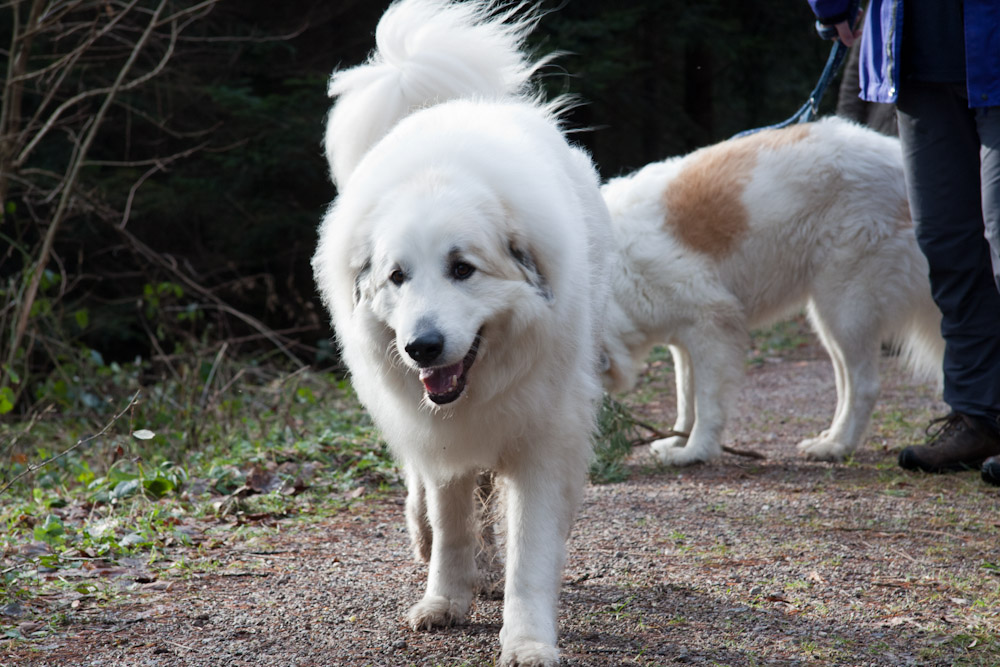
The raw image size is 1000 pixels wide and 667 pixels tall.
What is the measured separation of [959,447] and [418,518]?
239 centimetres

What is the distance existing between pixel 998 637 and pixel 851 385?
105 inches

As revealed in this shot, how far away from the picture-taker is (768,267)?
516 centimetres

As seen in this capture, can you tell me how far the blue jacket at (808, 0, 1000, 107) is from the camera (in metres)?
3.44

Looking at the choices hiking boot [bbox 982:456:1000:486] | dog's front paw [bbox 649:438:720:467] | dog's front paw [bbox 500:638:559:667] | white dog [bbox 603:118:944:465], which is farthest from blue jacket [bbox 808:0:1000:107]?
dog's front paw [bbox 500:638:559:667]

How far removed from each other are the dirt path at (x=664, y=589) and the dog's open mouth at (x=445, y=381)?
2.22 feet

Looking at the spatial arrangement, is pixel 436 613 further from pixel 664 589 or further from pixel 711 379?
pixel 711 379

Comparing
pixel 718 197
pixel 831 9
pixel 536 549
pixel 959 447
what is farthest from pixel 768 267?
pixel 536 549

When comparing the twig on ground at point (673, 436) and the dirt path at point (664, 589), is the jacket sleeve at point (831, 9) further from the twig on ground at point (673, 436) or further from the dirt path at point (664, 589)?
the twig on ground at point (673, 436)

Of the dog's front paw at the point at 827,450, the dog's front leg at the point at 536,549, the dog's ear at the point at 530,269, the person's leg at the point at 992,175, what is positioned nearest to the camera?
the dog's front leg at the point at 536,549

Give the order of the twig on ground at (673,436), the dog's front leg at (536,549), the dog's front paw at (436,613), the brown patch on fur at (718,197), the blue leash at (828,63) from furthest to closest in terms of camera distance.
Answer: the brown patch on fur at (718,197)
the twig on ground at (673,436)
the blue leash at (828,63)
the dog's front paw at (436,613)
the dog's front leg at (536,549)

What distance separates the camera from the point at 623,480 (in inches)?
182

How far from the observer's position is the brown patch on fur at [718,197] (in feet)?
17.0

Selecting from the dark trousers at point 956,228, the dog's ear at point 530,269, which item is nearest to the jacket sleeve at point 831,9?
the dark trousers at point 956,228

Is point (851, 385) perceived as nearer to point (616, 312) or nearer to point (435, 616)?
point (616, 312)
